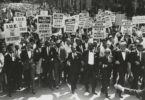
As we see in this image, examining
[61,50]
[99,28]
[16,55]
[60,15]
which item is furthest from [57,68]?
[60,15]

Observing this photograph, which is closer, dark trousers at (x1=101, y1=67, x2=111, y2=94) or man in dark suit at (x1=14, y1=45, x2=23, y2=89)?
dark trousers at (x1=101, y1=67, x2=111, y2=94)

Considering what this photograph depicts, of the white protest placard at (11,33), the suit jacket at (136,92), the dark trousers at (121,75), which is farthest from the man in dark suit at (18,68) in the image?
the suit jacket at (136,92)

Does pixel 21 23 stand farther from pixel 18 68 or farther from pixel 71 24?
pixel 18 68

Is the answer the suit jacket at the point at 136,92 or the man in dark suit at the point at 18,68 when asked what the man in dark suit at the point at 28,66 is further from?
the suit jacket at the point at 136,92

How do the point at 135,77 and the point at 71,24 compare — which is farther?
the point at 71,24

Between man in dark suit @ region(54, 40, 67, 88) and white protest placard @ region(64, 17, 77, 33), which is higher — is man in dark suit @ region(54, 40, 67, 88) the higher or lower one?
the lower one

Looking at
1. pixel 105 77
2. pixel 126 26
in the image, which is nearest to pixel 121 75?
pixel 105 77

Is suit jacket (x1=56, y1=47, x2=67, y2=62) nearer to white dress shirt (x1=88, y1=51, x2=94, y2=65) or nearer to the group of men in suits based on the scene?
the group of men in suits

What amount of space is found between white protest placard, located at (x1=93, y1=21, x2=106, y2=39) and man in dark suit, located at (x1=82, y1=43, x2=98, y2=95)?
1.66 m

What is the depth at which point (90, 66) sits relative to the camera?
1195cm

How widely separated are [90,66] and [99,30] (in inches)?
85.5

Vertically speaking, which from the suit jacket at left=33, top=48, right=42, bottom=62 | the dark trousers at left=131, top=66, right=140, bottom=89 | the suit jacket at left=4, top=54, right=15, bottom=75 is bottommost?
the dark trousers at left=131, top=66, right=140, bottom=89

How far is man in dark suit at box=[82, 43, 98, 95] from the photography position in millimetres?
11695

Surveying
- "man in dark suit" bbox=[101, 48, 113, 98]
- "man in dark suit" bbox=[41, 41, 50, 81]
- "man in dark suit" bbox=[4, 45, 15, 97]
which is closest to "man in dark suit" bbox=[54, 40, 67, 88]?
"man in dark suit" bbox=[41, 41, 50, 81]
